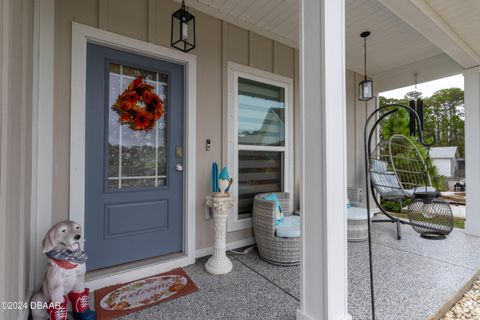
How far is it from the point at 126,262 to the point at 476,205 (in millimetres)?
4535

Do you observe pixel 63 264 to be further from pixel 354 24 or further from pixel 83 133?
pixel 354 24

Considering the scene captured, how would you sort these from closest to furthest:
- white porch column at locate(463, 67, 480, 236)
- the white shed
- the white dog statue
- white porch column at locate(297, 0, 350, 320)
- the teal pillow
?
1. white porch column at locate(297, 0, 350, 320)
2. the white dog statue
3. the teal pillow
4. white porch column at locate(463, 67, 480, 236)
5. the white shed

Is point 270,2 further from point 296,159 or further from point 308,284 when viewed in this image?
point 308,284

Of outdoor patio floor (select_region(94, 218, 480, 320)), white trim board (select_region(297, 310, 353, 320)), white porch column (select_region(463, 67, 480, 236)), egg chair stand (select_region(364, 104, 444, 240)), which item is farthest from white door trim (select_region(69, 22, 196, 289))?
white porch column (select_region(463, 67, 480, 236))

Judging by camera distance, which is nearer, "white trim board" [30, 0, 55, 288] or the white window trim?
"white trim board" [30, 0, 55, 288]

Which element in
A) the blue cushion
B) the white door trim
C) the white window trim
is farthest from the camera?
the white window trim

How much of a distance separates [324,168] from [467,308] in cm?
176

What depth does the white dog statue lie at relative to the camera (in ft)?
4.82

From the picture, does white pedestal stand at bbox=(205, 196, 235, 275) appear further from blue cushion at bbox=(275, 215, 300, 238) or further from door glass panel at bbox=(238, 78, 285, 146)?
door glass panel at bbox=(238, 78, 285, 146)

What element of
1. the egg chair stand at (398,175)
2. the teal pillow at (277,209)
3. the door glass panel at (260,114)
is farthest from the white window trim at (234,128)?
the egg chair stand at (398,175)

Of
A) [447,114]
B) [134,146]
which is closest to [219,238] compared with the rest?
[134,146]

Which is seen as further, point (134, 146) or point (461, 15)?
point (461, 15)

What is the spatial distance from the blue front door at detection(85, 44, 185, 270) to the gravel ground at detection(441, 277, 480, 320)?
230 cm

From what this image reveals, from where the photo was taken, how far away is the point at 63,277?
1489mm
